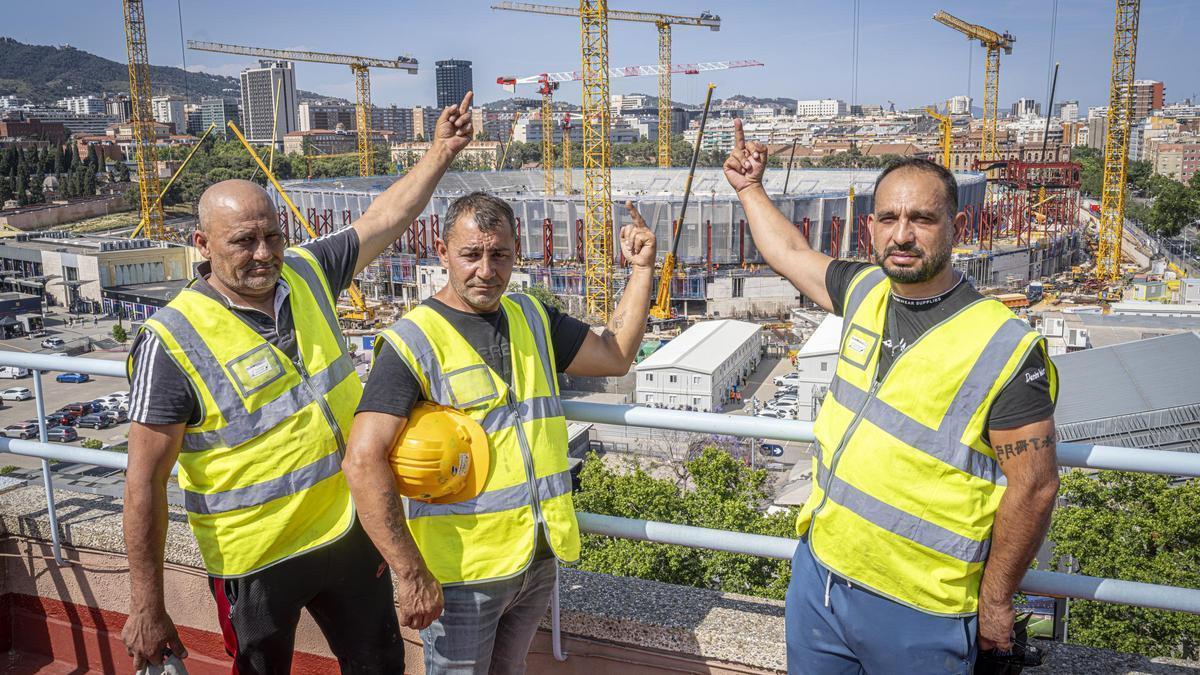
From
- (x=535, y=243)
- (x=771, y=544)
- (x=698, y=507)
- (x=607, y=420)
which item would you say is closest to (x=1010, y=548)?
(x=771, y=544)

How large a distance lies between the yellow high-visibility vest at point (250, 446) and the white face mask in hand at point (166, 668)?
0.18 metres

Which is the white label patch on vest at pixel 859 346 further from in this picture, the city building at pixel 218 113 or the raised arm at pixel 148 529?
the city building at pixel 218 113

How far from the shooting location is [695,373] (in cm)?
2092

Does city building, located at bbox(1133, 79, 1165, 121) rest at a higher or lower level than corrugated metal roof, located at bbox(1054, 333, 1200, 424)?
higher

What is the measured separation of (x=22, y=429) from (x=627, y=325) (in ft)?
76.1

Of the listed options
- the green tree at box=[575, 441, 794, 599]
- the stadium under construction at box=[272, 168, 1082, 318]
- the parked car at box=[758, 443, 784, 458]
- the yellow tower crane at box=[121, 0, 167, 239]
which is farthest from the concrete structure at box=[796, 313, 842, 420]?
the yellow tower crane at box=[121, 0, 167, 239]

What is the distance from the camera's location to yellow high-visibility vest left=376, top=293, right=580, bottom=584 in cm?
154

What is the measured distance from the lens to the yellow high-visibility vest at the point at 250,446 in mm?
1594

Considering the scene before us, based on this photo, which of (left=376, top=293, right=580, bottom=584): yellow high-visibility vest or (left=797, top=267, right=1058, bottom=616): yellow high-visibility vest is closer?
(left=797, top=267, right=1058, bottom=616): yellow high-visibility vest

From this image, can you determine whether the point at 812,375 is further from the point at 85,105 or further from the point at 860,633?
the point at 85,105

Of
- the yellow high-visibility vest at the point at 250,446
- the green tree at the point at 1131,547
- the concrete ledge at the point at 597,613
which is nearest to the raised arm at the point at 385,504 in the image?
the yellow high-visibility vest at the point at 250,446

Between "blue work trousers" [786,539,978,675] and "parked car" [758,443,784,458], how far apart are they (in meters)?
17.6

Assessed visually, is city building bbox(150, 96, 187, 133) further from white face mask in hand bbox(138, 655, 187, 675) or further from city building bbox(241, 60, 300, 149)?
white face mask in hand bbox(138, 655, 187, 675)

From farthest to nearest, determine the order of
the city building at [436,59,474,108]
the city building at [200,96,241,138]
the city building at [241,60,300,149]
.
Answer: the city building at [436,59,474,108]
the city building at [200,96,241,138]
the city building at [241,60,300,149]
